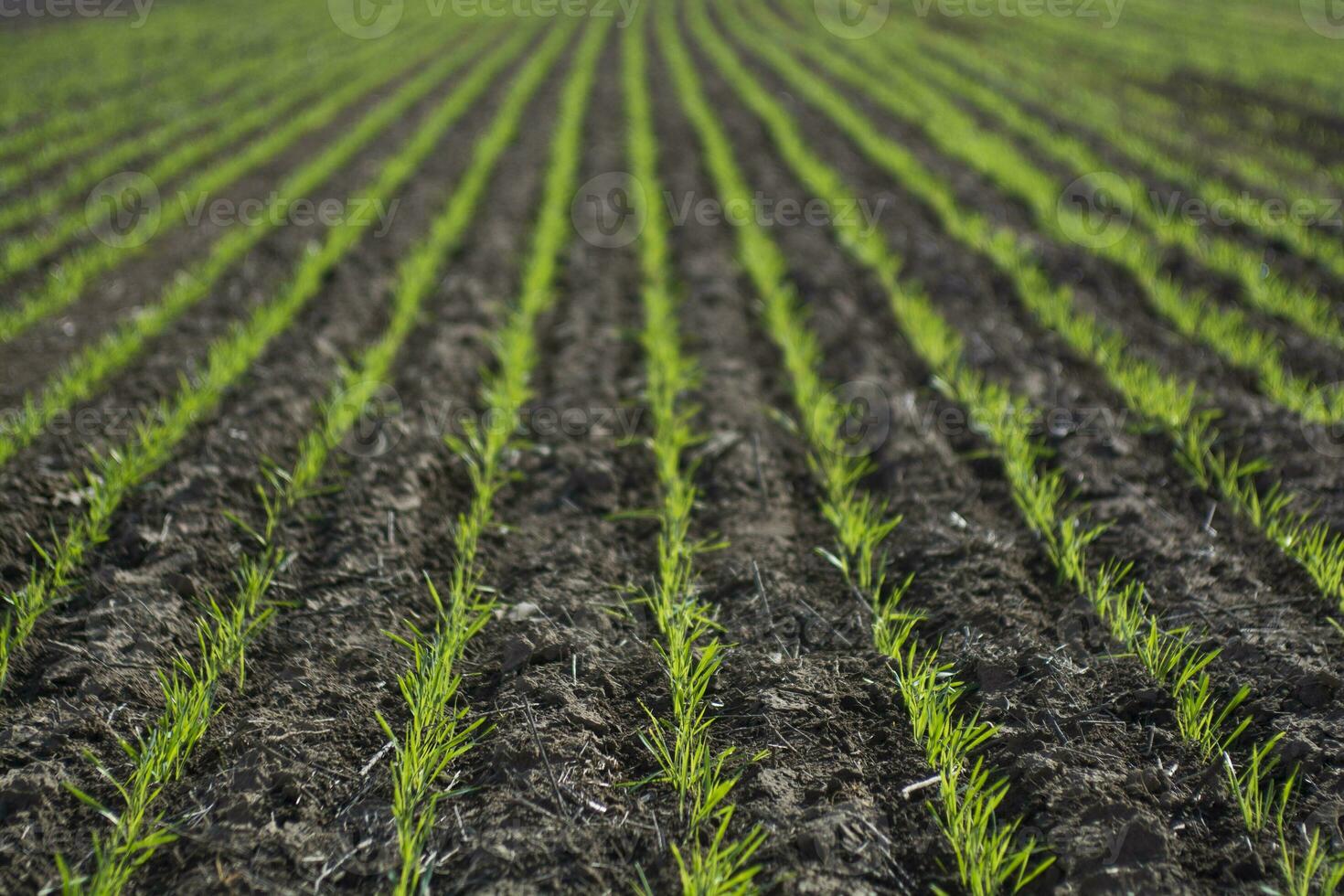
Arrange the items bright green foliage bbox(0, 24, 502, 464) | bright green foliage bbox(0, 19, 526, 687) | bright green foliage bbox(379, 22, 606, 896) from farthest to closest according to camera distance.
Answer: bright green foliage bbox(0, 24, 502, 464), bright green foliage bbox(0, 19, 526, 687), bright green foliage bbox(379, 22, 606, 896)

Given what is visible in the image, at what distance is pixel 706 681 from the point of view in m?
2.21

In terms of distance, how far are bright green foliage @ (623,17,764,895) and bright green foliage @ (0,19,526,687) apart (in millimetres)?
1662

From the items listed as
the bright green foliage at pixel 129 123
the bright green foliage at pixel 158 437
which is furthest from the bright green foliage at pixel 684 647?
the bright green foliage at pixel 129 123

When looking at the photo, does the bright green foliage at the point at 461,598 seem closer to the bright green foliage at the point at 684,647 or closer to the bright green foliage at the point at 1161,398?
the bright green foliage at the point at 684,647

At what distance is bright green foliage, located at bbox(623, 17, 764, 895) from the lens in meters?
1.80

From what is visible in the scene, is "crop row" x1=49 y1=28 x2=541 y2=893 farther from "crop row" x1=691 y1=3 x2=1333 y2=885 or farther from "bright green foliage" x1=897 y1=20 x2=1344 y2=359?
"bright green foliage" x1=897 y1=20 x2=1344 y2=359

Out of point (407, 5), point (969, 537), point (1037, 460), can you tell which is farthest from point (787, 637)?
point (407, 5)

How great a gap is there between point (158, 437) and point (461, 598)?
1.53 metres

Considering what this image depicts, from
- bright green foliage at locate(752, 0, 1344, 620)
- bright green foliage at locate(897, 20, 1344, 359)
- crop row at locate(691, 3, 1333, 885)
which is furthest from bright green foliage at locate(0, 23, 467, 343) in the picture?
bright green foliage at locate(897, 20, 1344, 359)

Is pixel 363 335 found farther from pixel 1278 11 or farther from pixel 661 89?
pixel 1278 11

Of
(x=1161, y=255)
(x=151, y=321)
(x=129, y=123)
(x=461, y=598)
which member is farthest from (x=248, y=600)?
(x=129, y=123)

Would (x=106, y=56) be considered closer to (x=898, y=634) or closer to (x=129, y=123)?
(x=129, y=123)

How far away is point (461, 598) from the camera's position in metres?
2.48

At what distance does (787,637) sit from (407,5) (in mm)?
21127
